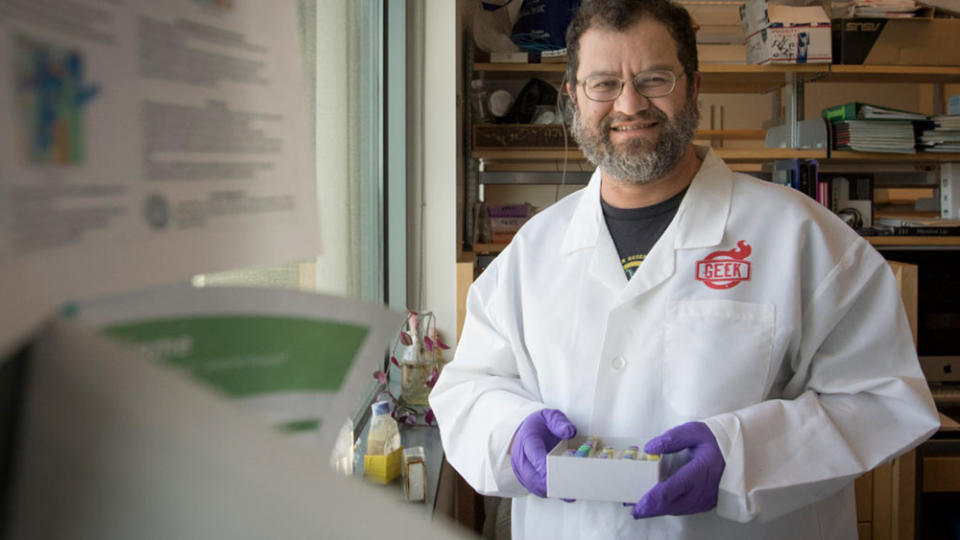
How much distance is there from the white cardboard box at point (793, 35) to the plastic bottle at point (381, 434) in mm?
2637

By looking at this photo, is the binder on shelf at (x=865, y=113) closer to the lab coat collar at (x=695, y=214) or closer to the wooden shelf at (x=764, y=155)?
the wooden shelf at (x=764, y=155)

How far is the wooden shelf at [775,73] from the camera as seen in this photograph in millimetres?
3480

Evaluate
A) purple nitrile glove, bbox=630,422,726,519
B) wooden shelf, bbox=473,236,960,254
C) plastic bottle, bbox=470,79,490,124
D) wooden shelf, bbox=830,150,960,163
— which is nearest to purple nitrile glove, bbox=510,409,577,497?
purple nitrile glove, bbox=630,422,726,519

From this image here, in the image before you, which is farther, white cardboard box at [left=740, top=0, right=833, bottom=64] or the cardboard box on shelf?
the cardboard box on shelf

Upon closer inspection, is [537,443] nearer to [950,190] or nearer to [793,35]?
[793,35]

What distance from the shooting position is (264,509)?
0.48ft

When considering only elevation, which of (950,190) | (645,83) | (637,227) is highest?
(645,83)

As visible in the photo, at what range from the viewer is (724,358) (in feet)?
4.64

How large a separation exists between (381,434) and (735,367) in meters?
0.84

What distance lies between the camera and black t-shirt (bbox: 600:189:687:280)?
1568 millimetres

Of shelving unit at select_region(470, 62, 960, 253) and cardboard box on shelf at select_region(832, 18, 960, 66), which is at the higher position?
cardboard box on shelf at select_region(832, 18, 960, 66)

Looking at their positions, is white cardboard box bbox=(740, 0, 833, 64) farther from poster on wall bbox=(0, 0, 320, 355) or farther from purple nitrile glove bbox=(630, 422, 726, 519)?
poster on wall bbox=(0, 0, 320, 355)

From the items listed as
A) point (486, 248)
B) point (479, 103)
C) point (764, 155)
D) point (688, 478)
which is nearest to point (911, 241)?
point (764, 155)

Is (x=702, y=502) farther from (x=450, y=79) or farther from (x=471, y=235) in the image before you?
(x=471, y=235)
